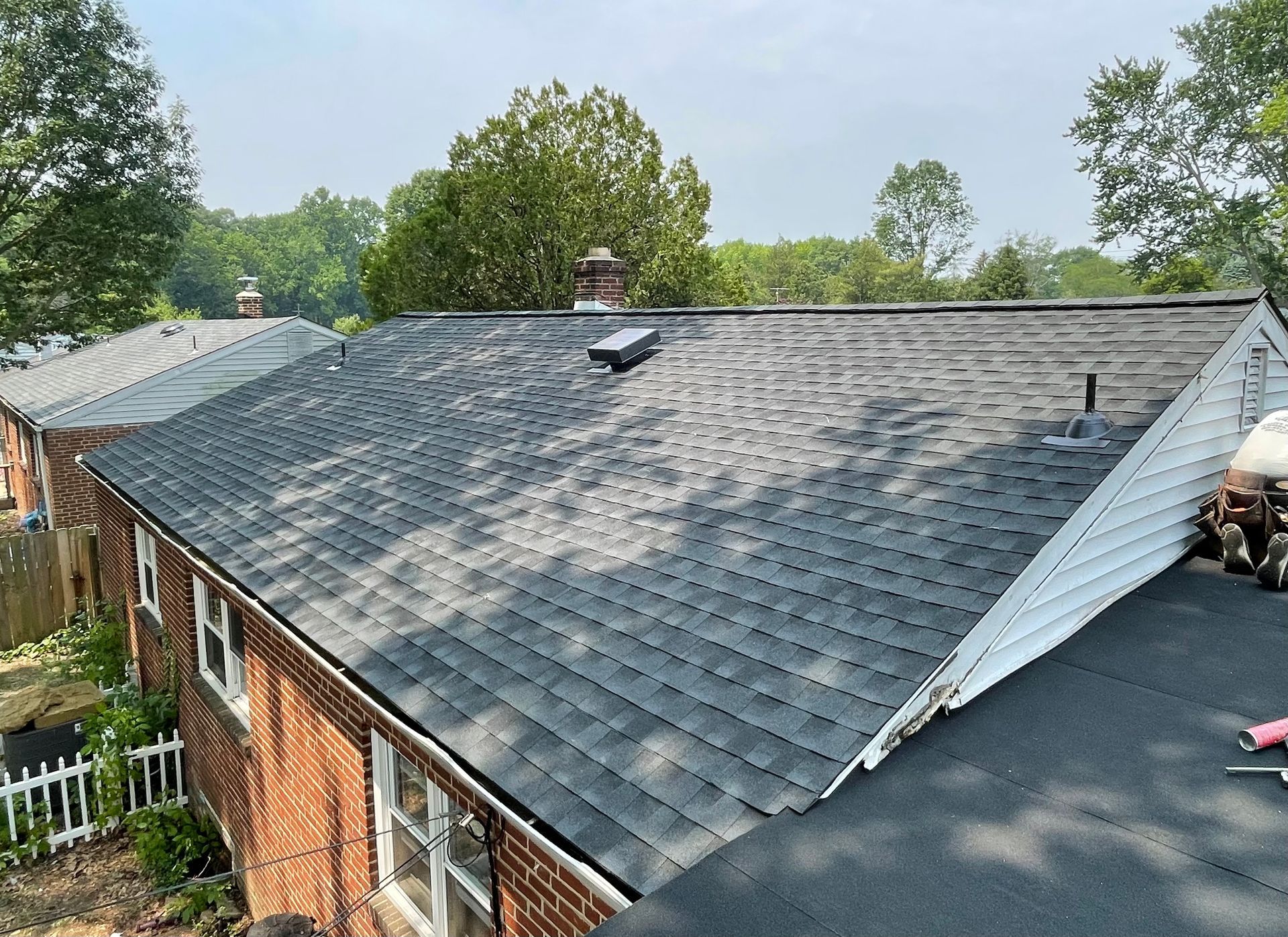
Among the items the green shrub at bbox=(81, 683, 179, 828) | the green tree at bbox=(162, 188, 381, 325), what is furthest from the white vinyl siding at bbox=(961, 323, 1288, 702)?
the green tree at bbox=(162, 188, 381, 325)

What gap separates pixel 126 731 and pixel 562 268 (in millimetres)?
20573

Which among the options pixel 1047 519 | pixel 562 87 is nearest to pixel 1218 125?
pixel 562 87

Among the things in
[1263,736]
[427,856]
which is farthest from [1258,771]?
[427,856]

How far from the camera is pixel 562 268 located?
27578 mm

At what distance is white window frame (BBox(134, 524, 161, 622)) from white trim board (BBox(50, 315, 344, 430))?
8.79 m

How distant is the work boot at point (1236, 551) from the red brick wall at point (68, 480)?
21.5 meters

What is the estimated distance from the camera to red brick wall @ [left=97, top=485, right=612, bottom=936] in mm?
4184

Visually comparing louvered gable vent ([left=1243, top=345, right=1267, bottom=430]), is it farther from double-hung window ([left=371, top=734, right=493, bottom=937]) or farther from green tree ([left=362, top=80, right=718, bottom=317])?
green tree ([left=362, top=80, right=718, bottom=317])

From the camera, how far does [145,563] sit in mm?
12570

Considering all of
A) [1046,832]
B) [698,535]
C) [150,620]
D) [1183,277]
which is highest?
[1183,277]

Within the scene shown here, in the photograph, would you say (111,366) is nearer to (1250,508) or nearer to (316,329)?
(316,329)

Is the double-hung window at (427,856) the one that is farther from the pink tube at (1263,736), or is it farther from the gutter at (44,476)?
the gutter at (44,476)

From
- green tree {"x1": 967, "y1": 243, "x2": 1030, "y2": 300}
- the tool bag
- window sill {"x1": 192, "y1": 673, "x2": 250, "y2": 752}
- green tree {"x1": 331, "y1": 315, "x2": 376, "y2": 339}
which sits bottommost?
window sill {"x1": 192, "y1": 673, "x2": 250, "y2": 752}

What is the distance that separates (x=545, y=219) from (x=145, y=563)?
1779 cm
